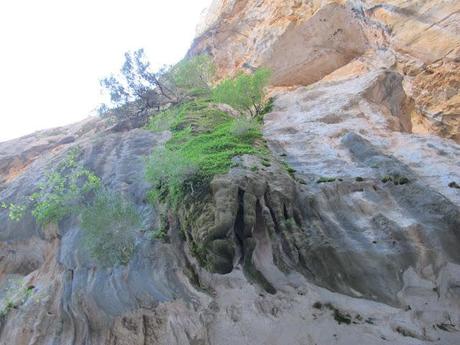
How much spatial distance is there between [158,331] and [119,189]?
4.93 metres

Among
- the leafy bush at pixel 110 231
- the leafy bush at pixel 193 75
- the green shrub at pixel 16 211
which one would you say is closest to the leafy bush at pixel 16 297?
the green shrub at pixel 16 211

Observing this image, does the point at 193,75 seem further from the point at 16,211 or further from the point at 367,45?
the point at 16,211

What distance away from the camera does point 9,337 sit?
10484mm

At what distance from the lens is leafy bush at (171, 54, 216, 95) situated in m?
22.3

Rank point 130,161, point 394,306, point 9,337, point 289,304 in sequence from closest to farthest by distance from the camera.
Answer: point 394,306, point 289,304, point 9,337, point 130,161

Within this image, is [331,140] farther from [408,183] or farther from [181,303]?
[181,303]

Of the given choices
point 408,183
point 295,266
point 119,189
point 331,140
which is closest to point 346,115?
point 331,140

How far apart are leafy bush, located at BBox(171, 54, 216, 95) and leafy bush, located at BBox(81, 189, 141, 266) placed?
12.5 meters

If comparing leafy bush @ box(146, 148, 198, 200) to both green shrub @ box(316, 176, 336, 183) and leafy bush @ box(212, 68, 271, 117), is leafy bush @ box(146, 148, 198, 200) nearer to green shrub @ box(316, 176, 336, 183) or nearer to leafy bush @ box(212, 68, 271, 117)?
green shrub @ box(316, 176, 336, 183)

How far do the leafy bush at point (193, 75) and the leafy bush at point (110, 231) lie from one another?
1249 cm

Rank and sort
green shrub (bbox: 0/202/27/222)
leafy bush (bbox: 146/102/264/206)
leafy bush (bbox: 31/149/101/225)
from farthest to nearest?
green shrub (bbox: 0/202/27/222) → leafy bush (bbox: 31/149/101/225) → leafy bush (bbox: 146/102/264/206)

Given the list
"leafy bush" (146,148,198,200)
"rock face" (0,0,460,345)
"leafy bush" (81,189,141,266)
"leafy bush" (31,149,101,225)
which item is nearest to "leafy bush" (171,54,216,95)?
"rock face" (0,0,460,345)

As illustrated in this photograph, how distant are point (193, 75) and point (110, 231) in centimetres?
1443

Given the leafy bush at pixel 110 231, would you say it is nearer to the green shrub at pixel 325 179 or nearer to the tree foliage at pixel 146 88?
the green shrub at pixel 325 179
